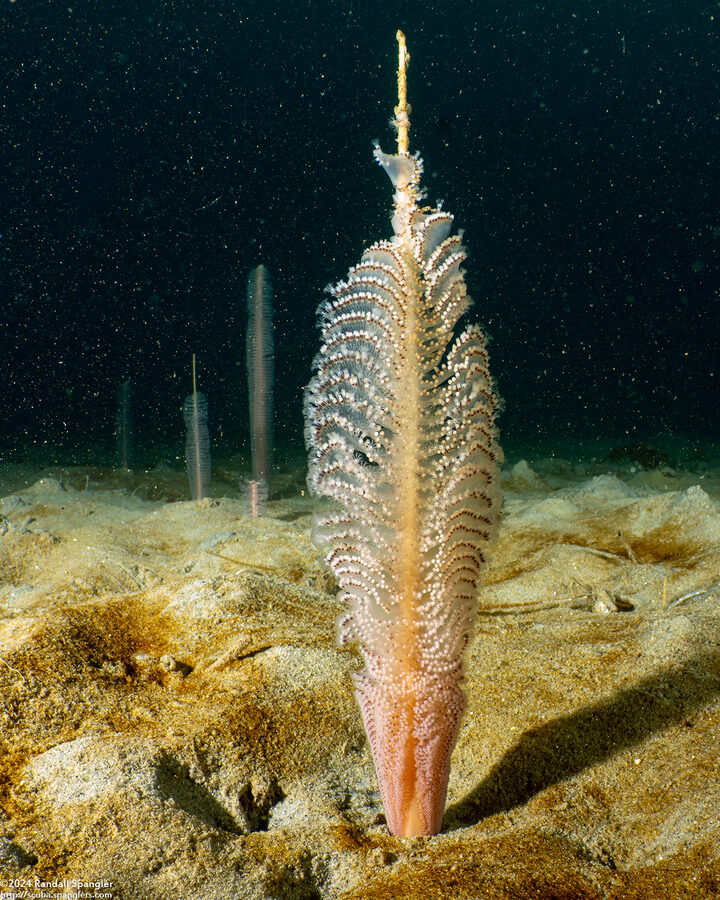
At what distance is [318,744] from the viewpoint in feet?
6.12

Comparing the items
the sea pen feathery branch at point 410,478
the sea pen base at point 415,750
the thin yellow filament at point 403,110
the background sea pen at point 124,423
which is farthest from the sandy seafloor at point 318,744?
the background sea pen at point 124,423

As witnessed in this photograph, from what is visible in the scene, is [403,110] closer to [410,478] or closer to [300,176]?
[410,478]

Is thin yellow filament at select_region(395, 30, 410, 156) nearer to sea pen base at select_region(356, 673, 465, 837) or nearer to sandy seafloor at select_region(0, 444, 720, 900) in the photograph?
sea pen base at select_region(356, 673, 465, 837)

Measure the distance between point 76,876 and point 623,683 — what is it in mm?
1745

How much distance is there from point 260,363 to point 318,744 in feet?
14.8

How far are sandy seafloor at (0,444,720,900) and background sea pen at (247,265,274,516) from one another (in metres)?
2.66

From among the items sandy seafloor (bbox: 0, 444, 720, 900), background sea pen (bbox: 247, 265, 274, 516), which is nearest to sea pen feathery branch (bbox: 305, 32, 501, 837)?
sandy seafloor (bbox: 0, 444, 720, 900)

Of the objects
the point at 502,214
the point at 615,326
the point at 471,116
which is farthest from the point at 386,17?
the point at 615,326

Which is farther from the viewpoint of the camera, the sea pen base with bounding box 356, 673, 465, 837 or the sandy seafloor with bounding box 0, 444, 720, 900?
the sea pen base with bounding box 356, 673, 465, 837

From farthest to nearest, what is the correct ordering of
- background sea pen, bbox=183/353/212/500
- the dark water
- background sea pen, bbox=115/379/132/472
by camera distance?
1. the dark water
2. background sea pen, bbox=115/379/132/472
3. background sea pen, bbox=183/353/212/500

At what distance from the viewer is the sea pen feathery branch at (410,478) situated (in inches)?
61.4

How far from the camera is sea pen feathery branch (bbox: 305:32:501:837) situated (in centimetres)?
156

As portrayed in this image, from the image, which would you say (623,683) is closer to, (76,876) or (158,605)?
(76,876)

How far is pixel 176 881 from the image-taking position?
48.5 inches
